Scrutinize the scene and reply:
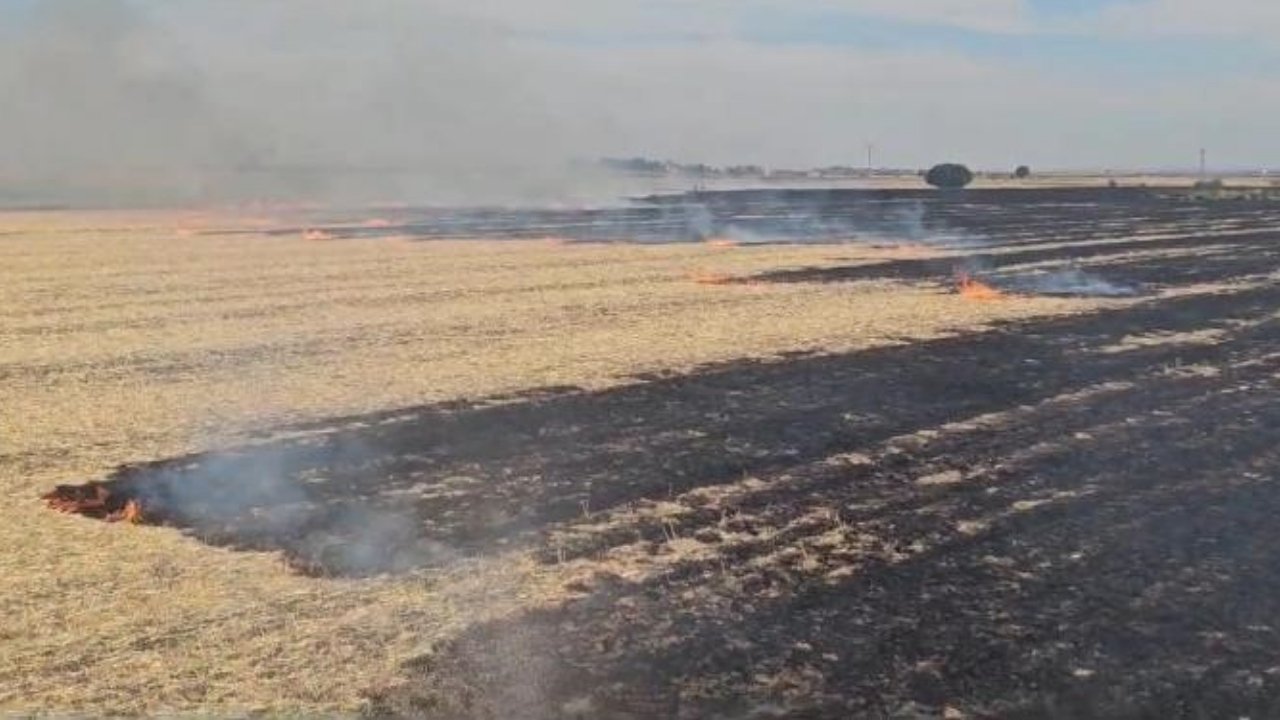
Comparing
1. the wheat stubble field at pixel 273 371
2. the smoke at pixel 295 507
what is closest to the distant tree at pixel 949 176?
the wheat stubble field at pixel 273 371

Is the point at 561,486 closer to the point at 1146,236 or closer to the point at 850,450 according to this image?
the point at 850,450

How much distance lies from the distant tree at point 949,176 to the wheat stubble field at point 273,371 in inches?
3914

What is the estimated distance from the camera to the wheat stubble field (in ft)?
27.7

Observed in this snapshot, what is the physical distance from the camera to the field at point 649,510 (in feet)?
26.1

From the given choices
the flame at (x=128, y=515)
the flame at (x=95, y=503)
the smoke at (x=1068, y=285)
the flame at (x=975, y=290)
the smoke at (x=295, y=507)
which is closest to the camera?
the smoke at (x=295, y=507)

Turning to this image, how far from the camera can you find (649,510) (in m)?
12.0

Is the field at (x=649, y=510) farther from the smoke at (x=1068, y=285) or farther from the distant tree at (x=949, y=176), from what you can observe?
the distant tree at (x=949, y=176)

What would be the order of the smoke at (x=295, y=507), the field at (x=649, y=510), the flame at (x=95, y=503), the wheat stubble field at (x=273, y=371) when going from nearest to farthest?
the field at (x=649, y=510) < the wheat stubble field at (x=273, y=371) < the smoke at (x=295, y=507) < the flame at (x=95, y=503)

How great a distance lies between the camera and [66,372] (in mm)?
21250

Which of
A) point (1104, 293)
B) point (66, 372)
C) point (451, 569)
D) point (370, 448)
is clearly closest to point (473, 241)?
point (1104, 293)

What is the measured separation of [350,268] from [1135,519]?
35.2 metres

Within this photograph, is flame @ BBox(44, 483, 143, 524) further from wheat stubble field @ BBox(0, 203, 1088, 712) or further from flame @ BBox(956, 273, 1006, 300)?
flame @ BBox(956, 273, 1006, 300)

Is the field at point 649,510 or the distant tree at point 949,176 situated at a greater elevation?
the distant tree at point 949,176

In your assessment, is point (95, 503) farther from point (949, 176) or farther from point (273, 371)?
point (949, 176)
